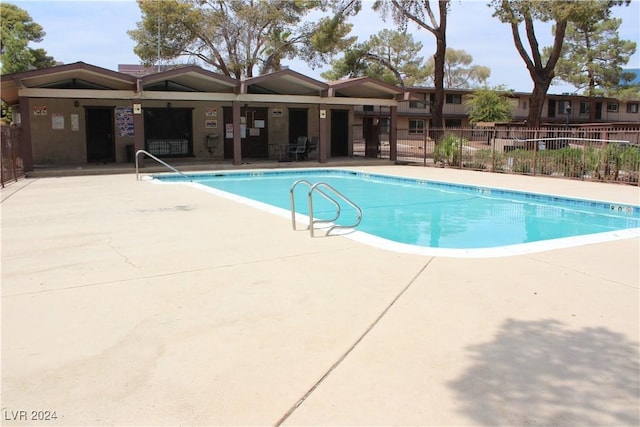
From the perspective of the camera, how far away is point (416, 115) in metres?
44.0

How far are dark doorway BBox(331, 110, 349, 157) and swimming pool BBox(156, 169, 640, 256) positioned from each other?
878cm

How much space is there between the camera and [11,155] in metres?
14.6

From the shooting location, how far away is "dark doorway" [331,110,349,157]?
987 inches

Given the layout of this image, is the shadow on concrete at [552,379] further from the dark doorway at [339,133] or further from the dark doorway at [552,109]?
the dark doorway at [552,109]

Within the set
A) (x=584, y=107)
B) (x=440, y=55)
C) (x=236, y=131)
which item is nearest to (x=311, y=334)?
(x=236, y=131)

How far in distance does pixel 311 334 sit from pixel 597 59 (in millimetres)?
48362

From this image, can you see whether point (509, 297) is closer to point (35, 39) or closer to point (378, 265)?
point (378, 265)

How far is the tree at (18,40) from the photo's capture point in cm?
3669

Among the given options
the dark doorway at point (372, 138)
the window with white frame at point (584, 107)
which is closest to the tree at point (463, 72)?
the window with white frame at point (584, 107)

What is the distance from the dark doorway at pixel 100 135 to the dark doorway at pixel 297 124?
764 cm

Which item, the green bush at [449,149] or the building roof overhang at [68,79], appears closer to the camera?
the building roof overhang at [68,79]

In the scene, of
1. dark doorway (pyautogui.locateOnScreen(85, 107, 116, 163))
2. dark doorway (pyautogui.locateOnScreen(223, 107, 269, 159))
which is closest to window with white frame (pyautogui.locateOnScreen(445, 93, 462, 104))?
dark doorway (pyautogui.locateOnScreen(223, 107, 269, 159))

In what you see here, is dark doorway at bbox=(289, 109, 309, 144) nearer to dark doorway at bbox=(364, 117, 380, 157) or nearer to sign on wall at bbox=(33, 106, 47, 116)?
dark doorway at bbox=(364, 117, 380, 157)

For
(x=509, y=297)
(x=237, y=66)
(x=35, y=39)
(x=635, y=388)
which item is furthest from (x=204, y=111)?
(x=35, y=39)
